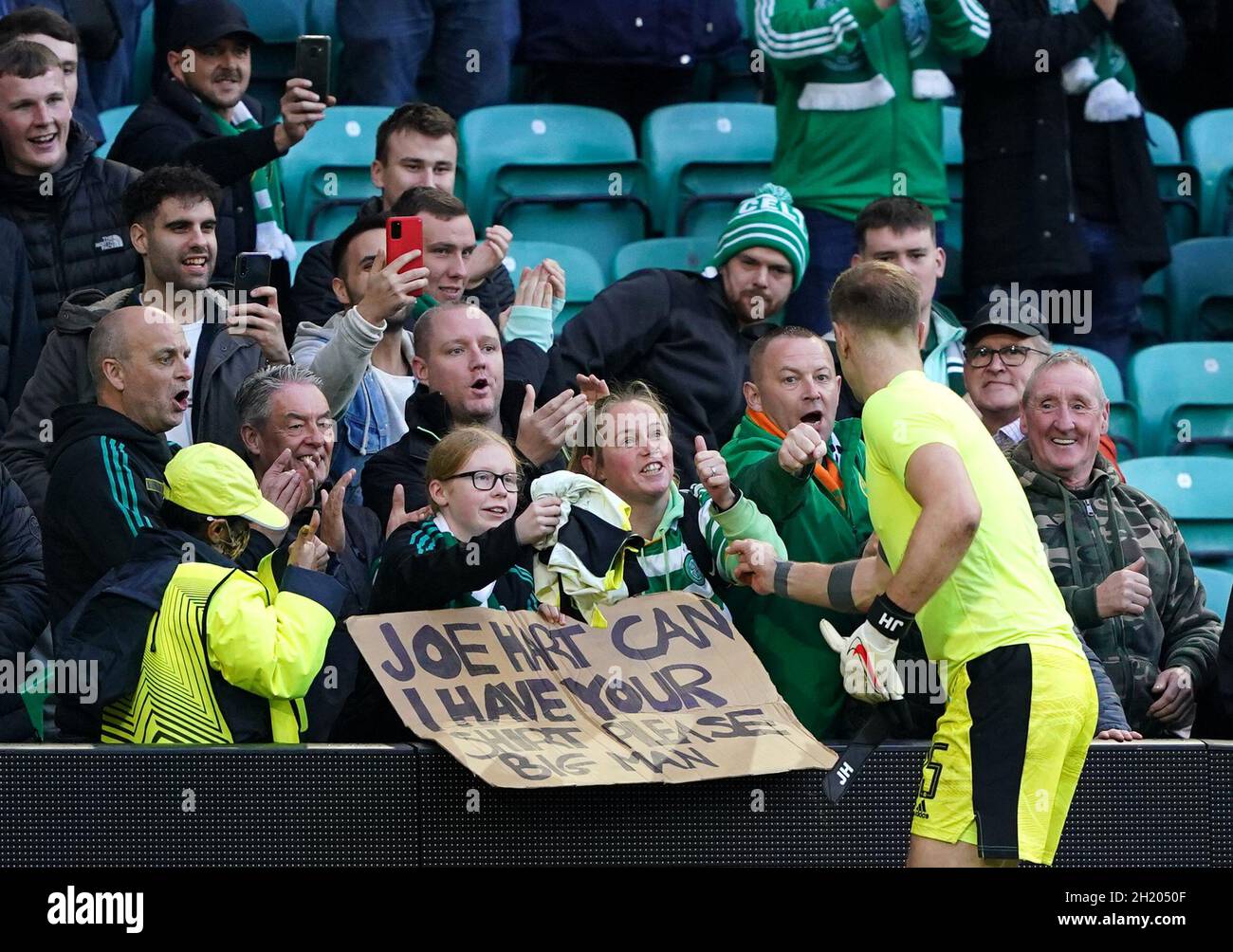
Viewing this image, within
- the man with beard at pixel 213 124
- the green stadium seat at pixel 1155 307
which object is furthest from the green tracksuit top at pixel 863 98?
the man with beard at pixel 213 124

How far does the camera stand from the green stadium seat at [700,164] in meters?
8.74

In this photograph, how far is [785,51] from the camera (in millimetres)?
7793

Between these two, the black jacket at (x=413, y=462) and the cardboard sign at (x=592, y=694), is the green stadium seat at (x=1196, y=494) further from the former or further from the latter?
the cardboard sign at (x=592, y=694)

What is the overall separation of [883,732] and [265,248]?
3.03m

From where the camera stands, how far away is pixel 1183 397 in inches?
326

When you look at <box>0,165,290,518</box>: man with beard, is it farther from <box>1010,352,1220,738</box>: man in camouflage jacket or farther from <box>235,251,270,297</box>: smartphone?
<box>1010,352,1220,738</box>: man in camouflage jacket

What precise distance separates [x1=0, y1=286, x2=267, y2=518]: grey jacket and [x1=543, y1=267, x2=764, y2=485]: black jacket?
981 millimetres

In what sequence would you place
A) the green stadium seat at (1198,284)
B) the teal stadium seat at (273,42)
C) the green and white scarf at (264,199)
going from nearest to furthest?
the green and white scarf at (264,199)
the green stadium seat at (1198,284)
the teal stadium seat at (273,42)

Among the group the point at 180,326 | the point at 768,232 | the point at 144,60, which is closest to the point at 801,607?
the point at 768,232

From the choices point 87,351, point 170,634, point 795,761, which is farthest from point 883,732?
point 87,351

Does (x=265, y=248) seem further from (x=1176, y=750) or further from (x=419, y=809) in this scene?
(x=1176, y=750)

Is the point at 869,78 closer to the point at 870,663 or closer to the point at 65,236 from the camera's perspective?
the point at 65,236

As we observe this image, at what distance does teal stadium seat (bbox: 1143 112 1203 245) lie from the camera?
9.26m

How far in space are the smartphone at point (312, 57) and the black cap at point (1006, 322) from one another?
2.25m
